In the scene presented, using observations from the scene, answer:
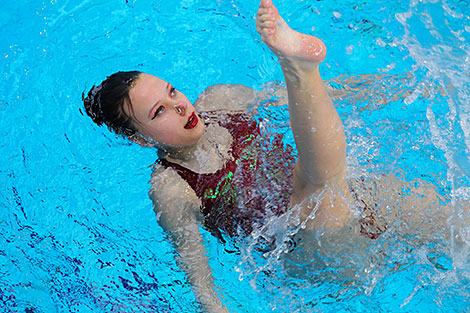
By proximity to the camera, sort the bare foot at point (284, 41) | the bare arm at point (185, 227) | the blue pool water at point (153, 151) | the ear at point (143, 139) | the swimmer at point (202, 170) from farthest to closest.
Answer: the blue pool water at point (153, 151) → the ear at point (143, 139) → the bare arm at point (185, 227) → the swimmer at point (202, 170) → the bare foot at point (284, 41)

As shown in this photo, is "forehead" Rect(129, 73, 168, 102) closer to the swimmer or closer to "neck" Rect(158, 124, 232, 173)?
the swimmer

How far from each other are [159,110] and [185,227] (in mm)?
546

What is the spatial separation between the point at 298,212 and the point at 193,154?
60 centimetres

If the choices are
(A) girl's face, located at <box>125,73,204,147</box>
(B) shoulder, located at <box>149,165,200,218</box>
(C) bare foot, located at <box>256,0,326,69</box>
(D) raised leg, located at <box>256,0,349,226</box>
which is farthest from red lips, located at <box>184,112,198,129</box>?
(C) bare foot, located at <box>256,0,326,69</box>

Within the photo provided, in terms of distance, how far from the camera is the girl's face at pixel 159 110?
2139 mm

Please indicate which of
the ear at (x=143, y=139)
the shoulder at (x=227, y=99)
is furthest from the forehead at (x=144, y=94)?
the shoulder at (x=227, y=99)

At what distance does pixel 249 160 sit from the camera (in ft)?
7.58

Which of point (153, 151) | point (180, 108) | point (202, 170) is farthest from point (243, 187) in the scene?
point (153, 151)

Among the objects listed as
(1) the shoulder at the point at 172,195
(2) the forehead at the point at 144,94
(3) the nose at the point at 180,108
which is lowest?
(1) the shoulder at the point at 172,195

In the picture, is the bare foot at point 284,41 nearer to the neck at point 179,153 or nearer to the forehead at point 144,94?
the forehead at point 144,94

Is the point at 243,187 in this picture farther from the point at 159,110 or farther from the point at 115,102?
the point at 115,102

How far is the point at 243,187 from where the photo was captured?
2246 mm

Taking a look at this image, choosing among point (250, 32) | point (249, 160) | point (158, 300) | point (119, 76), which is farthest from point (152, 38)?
point (158, 300)

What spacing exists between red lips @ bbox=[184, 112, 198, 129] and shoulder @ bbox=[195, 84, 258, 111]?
0.34 m
